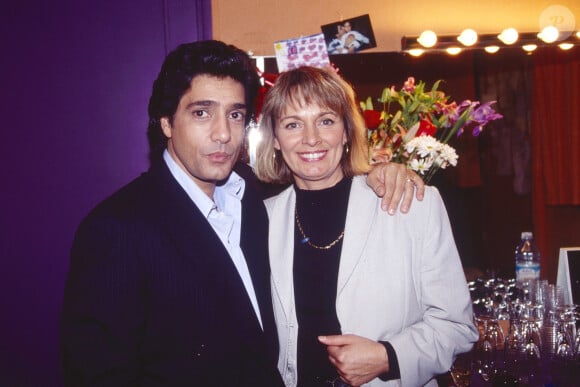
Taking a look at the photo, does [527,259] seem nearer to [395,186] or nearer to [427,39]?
[427,39]

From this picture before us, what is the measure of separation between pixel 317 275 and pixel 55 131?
1549 mm

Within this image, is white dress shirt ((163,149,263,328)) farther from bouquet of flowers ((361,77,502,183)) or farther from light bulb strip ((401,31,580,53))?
light bulb strip ((401,31,580,53))

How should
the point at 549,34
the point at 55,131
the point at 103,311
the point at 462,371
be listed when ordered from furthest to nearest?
the point at 549,34 → the point at 55,131 → the point at 462,371 → the point at 103,311

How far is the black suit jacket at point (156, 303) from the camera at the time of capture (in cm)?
107

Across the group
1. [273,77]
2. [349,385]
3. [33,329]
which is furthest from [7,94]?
[349,385]

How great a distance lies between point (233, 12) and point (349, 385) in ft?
6.94

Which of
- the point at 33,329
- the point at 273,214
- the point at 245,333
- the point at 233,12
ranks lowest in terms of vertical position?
the point at 33,329

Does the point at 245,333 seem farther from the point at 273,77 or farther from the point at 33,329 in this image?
the point at 33,329

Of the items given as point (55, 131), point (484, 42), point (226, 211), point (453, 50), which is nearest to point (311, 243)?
point (226, 211)

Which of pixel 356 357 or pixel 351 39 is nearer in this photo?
pixel 356 357

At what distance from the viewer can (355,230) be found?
1444mm

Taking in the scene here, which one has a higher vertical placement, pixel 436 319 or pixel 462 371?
pixel 436 319

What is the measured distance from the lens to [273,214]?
164 centimetres

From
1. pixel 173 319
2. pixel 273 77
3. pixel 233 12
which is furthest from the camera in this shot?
pixel 233 12
